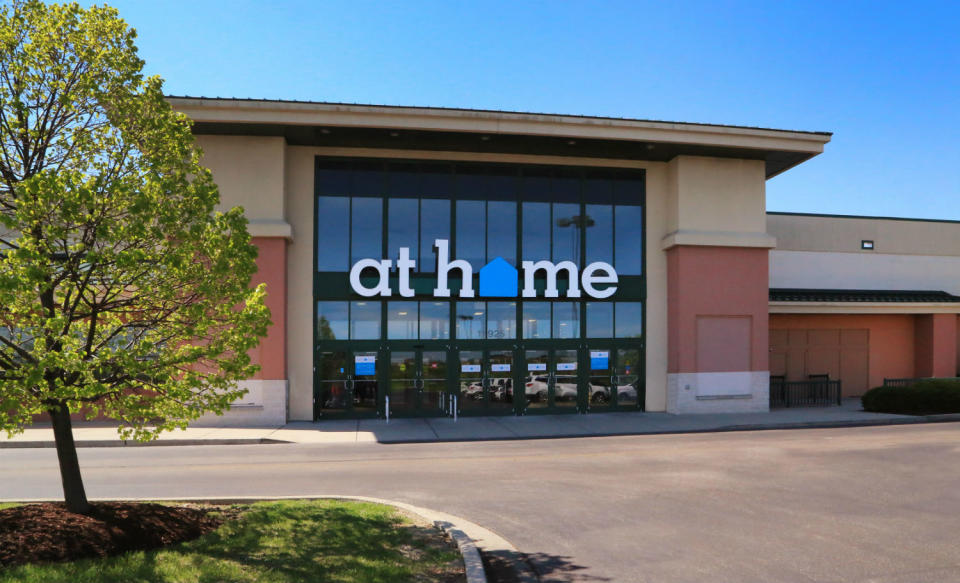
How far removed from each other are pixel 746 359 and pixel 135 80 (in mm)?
20667

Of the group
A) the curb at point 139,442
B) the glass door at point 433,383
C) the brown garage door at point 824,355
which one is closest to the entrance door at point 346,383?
the glass door at point 433,383

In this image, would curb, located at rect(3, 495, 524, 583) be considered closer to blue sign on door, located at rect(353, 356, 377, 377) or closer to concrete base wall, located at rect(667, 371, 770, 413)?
blue sign on door, located at rect(353, 356, 377, 377)

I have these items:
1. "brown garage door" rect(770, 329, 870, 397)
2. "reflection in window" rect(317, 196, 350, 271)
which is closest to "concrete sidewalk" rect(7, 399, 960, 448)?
"brown garage door" rect(770, 329, 870, 397)

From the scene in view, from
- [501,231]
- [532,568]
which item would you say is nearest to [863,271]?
[501,231]

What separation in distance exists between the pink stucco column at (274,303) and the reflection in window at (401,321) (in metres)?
3.34

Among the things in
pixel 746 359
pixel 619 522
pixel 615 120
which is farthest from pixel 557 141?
pixel 619 522

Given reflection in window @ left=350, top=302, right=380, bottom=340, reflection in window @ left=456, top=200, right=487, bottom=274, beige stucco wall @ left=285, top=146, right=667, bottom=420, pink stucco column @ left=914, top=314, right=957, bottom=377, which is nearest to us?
beige stucco wall @ left=285, top=146, right=667, bottom=420

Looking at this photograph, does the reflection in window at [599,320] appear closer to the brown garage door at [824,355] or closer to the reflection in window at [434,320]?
the reflection in window at [434,320]

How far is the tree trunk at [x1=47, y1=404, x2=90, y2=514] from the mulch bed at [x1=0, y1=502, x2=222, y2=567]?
0.38ft

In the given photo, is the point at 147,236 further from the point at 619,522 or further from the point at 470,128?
the point at 470,128

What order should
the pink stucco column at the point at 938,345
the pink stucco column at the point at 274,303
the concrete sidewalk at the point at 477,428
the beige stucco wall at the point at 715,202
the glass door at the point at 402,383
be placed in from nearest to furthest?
1. the concrete sidewalk at the point at 477,428
2. the pink stucco column at the point at 274,303
3. the glass door at the point at 402,383
4. the beige stucco wall at the point at 715,202
5. the pink stucco column at the point at 938,345

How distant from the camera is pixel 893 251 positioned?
27891 mm

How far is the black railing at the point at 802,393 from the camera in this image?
2402cm

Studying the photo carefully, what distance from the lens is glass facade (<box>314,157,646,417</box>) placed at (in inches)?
802
